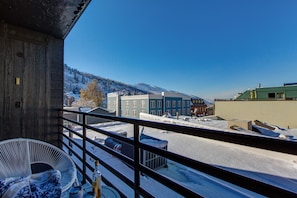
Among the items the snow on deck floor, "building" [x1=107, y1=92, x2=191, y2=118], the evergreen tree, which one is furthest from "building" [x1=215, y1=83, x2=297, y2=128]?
the evergreen tree

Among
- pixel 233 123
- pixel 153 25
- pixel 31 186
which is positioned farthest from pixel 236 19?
pixel 31 186

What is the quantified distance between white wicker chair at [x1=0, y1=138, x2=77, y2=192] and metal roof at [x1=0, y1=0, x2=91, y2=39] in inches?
56.0

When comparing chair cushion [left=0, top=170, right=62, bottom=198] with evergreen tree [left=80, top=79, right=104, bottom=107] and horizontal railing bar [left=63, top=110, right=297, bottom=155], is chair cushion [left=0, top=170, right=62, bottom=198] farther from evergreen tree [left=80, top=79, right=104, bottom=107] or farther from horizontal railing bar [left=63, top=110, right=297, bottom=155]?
evergreen tree [left=80, top=79, right=104, bottom=107]

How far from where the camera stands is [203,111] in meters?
29.4

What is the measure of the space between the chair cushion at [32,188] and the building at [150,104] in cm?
1844

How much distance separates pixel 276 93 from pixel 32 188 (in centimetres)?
2094

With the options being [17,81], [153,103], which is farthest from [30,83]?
[153,103]

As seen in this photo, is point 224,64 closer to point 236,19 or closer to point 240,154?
point 236,19

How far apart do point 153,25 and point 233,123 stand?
8013mm

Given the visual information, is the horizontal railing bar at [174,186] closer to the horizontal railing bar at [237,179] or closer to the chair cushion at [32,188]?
the horizontal railing bar at [237,179]

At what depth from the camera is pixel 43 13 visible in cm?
197

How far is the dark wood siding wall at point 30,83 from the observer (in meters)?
2.29

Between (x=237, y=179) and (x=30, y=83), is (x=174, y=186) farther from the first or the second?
(x=30, y=83)

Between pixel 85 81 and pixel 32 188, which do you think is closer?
pixel 32 188
